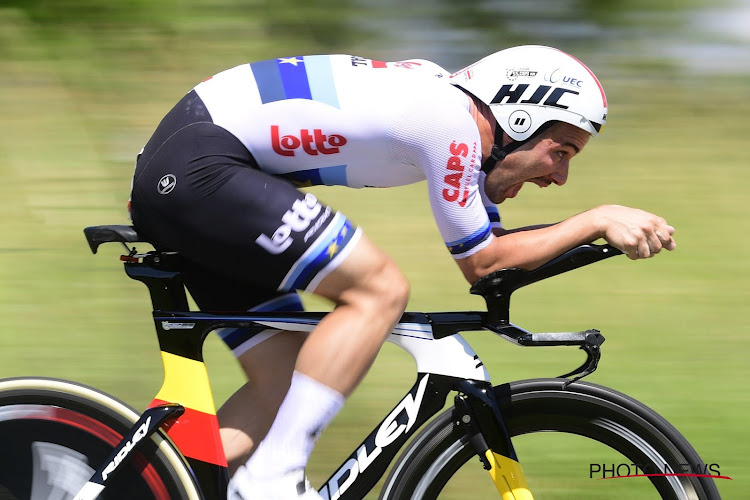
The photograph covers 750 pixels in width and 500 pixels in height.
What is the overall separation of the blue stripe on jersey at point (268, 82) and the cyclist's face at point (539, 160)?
1.85ft

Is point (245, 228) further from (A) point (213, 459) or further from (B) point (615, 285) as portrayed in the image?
(B) point (615, 285)

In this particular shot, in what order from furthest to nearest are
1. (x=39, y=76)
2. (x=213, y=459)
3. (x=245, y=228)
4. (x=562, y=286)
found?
(x=39, y=76), (x=562, y=286), (x=213, y=459), (x=245, y=228)

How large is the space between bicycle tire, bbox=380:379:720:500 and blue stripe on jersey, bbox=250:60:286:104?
889 millimetres

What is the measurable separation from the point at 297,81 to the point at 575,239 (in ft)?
2.53

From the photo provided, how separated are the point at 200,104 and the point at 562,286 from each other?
9.17ft

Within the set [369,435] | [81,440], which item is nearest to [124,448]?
[81,440]

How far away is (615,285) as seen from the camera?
512 cm

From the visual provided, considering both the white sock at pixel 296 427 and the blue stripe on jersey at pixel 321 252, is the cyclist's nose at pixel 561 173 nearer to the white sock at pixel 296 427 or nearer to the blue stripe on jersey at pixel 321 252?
the blue stripe on jersey at pixel 321 252

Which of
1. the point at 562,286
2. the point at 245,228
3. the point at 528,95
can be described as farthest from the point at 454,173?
the point at 562,286

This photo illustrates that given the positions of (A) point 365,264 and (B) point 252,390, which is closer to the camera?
(A) point 365,264

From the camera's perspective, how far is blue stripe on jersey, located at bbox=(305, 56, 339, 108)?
261 cm

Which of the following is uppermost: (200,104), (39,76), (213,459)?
(39,76)

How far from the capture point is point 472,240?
2.56 m

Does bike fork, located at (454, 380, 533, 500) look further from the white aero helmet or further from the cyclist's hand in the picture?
the white aero helmet
